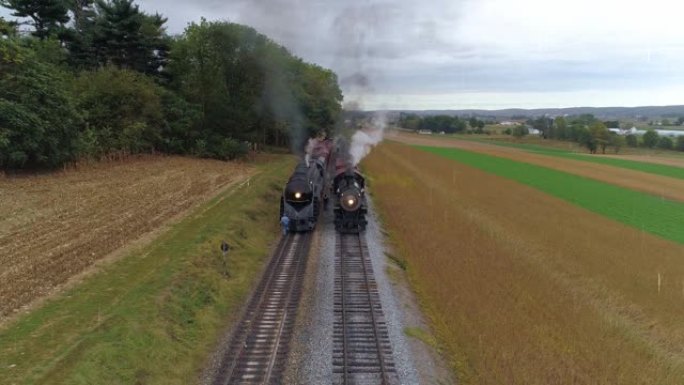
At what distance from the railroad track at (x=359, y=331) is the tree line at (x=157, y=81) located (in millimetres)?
30338

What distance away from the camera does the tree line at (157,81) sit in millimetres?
49219

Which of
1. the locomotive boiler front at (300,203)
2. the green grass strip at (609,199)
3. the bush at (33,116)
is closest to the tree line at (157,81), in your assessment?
the bush at (33,116)

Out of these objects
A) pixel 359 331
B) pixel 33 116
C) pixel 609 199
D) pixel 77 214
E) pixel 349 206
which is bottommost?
pixel 609 199

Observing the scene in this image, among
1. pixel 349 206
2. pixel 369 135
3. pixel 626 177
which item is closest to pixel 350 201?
pixel 349 206

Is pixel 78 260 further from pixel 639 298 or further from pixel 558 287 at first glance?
pixel 639 298

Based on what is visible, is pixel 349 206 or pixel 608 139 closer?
pixel 349 206

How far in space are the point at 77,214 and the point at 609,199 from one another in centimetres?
4725

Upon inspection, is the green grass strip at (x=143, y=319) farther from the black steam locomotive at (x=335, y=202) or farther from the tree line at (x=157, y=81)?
the tree line at (x=157, y=81)

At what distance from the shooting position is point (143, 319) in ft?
52.5

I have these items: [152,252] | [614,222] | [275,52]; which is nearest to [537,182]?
[614,222]

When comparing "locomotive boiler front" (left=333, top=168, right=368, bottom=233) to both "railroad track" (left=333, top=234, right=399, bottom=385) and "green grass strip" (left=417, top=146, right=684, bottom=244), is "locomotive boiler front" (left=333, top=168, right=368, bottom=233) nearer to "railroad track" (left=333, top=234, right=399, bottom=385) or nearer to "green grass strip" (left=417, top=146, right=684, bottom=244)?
"railroad track" (left=333, top=234, right=399, bottom=385)

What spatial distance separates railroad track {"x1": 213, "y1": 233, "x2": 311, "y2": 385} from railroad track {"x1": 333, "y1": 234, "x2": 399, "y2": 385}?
175 cm

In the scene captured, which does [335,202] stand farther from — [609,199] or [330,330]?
[609,199]

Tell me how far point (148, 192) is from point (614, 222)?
3607 centimetres
